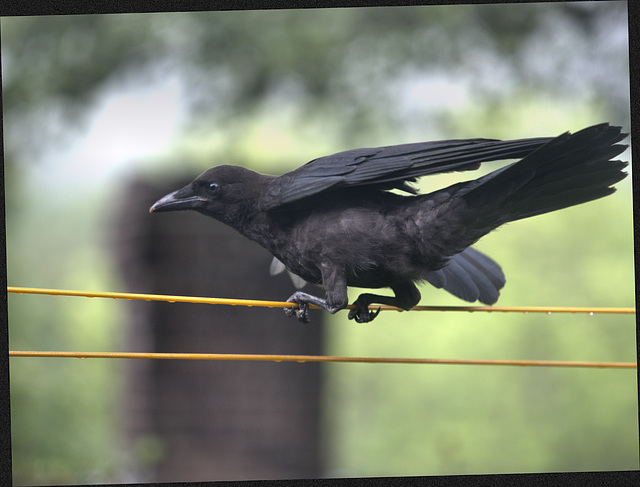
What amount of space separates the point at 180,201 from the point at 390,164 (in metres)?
0.77

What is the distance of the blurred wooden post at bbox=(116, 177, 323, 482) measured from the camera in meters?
4.48

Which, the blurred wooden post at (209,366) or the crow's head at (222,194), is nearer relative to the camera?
the crow's head at (222,194)

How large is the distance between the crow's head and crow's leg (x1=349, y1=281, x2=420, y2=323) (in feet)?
1.74

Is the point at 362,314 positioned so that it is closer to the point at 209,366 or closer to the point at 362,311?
the point at 362,311

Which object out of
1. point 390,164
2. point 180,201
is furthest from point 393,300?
point 180,201

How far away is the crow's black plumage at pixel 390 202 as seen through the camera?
2.14 m

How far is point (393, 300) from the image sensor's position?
252 cm

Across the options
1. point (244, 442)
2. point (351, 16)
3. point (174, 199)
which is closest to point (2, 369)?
point (174, 199)

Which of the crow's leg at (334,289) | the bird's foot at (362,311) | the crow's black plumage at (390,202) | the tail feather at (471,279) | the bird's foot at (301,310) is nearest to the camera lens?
the crow's black plumage at (390,202)

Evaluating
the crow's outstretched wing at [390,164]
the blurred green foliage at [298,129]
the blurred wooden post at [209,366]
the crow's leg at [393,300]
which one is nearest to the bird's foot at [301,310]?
the crow's leg at [393,300]

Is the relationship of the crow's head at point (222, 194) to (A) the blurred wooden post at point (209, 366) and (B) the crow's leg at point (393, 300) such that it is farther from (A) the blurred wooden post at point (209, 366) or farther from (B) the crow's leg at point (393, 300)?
(A) the blurred wooden post at point (209, 366)

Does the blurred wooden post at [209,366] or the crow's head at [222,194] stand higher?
the crow's head at [222,194]

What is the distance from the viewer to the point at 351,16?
470 centimetres

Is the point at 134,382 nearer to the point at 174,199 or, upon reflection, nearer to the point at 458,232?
the point at 174,199
